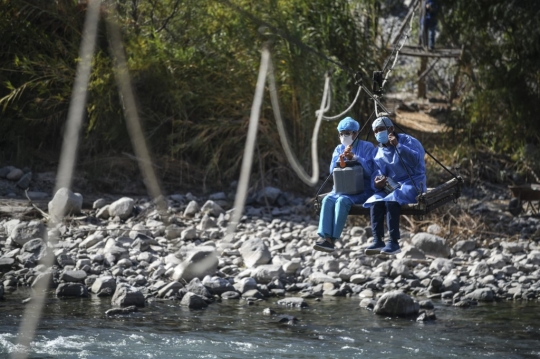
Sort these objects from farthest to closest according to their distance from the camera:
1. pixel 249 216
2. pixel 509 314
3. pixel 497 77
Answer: pixel 497 77 < pixel 249 216 < pixel 509 314

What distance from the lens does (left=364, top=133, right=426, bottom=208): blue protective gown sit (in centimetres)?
937

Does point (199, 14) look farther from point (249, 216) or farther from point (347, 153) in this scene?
point (347, 153)

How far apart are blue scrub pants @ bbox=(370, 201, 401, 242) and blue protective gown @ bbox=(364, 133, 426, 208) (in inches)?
1.8

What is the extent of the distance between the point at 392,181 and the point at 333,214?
1.87 ft

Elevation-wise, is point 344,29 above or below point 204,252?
above

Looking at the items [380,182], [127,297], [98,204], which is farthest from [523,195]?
[380,182]

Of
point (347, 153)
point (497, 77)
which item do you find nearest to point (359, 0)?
point (497, 77)

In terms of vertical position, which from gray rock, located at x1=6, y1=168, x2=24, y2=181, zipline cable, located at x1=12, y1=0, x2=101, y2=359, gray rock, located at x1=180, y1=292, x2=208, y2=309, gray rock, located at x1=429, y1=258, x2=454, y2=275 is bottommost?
gray rock, located at x1=180, y1=292, x2=208, y2=309

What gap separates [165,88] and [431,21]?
454 centimetres

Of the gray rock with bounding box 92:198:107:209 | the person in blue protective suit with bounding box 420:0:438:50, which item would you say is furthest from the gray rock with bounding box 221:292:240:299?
the person in blue protective suit with bounding box 420:0:438:50

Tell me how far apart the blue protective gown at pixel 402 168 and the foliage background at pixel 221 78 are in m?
7.39

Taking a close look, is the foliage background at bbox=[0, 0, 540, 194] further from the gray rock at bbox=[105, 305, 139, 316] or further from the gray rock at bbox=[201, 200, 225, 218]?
the gray rock at bbox=[105, 305, 139, 316]

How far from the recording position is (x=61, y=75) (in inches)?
693

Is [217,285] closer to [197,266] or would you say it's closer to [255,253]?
[197,266]
